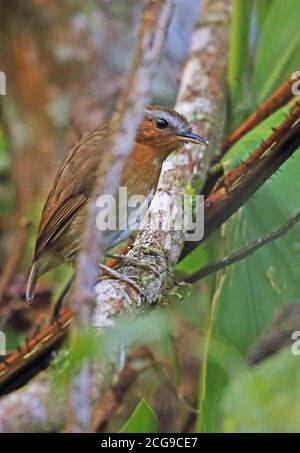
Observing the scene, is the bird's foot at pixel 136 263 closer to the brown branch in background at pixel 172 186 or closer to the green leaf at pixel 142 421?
the brown branch in background at pixel 172 186

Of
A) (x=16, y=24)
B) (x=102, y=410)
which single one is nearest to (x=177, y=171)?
(x=102, y=410)

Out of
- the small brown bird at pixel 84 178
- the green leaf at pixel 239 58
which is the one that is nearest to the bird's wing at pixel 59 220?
the small brown bird at pixel 84 178

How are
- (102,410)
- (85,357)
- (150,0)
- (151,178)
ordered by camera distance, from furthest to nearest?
1. (102,410)
2. (151,178)
3. (150,0)
4. (85,357)

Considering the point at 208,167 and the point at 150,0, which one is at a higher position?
the point at 150,0

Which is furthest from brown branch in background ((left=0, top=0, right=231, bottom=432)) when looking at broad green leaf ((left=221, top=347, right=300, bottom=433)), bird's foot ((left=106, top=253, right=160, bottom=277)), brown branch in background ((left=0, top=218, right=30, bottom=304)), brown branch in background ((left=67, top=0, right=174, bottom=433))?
brown branch in background ((left=0, top=218, right=30, bottom=304))
